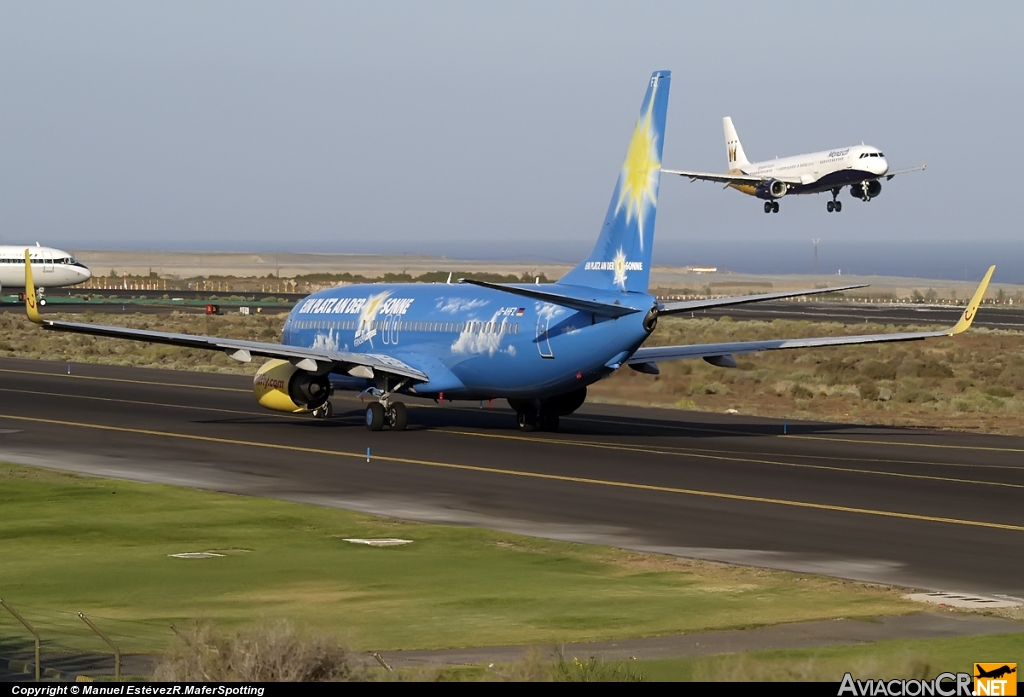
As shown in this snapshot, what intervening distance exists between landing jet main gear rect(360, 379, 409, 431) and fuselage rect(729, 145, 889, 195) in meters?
58.9

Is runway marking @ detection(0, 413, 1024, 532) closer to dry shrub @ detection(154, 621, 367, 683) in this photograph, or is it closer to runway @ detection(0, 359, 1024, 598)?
runway @ detection(0, 359, 1024, 598)

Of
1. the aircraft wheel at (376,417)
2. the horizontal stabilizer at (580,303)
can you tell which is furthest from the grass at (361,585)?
the aircraft wheel at (376,417)

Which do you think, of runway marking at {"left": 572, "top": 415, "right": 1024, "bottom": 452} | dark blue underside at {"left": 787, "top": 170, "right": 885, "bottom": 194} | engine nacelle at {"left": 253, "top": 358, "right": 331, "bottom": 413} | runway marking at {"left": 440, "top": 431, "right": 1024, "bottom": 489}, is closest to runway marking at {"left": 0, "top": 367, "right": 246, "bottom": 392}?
engine nacelle at {"left": 253, "top": 358, "right": 331, "bottom": 413}

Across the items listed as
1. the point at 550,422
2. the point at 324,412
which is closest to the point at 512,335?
the point at 550,422

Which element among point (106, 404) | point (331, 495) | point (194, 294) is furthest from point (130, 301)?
point (331, 495)

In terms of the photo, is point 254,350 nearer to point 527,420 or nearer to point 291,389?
point 291,389

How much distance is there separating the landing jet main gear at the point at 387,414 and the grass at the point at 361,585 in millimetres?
13965

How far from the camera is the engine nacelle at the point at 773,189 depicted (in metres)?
99.9

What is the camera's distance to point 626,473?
1350 inches

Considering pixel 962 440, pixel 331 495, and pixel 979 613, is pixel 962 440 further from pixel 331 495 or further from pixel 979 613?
pixel 979 613

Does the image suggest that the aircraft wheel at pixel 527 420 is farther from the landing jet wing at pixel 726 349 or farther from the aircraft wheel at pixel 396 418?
the aircraft wheel at pixel 396 418

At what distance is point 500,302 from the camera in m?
41.4

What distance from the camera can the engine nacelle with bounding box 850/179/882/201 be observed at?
96.4 meters

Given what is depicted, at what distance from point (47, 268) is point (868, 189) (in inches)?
2336
